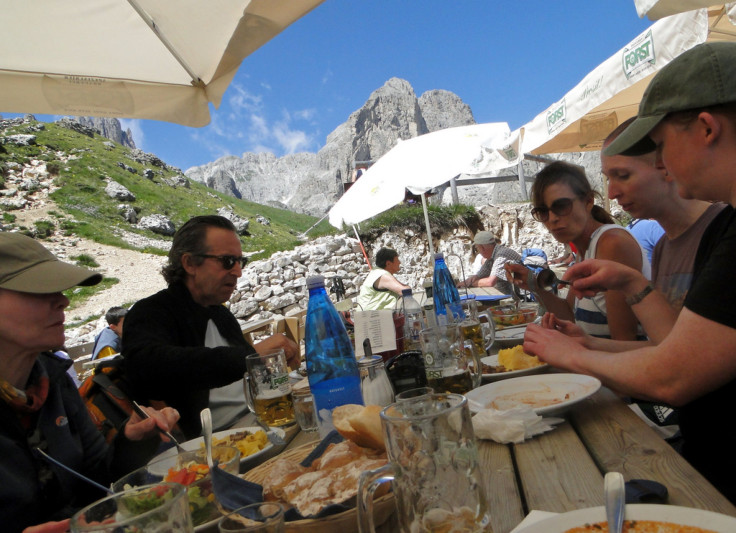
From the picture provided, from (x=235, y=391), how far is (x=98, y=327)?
19566 millimetres

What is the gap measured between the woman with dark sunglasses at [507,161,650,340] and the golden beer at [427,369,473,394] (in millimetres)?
1199

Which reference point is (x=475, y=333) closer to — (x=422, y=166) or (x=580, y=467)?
(x=580, y=467)

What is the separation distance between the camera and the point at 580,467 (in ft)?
3.24

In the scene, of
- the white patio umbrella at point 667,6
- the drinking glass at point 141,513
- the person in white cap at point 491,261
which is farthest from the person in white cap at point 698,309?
the person in white cap at point 491,261

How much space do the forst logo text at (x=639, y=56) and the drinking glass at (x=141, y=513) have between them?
14.1 feet

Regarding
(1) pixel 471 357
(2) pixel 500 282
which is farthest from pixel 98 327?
(1) pixel 471 357

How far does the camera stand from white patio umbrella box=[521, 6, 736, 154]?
345 cm

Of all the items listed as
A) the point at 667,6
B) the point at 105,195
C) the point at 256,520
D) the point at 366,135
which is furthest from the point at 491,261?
the point at 366,135

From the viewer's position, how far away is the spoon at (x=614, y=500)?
662mm

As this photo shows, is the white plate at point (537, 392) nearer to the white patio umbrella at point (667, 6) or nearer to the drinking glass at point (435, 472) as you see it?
the drinking glass at point (435, 472)

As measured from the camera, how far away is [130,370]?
2.22 metres

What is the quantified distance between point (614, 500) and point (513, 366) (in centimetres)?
120

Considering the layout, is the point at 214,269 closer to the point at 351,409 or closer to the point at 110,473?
the point at 110,473

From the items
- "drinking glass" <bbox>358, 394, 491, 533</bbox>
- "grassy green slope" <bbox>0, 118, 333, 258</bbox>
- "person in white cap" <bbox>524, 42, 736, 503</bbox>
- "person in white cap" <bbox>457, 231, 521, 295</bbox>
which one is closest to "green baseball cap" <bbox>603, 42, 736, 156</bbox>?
"person in white cap" <bbox>524, 42, 736, 503</bbox>
